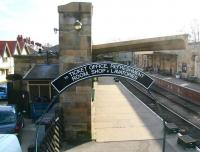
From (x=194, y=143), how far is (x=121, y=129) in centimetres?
387

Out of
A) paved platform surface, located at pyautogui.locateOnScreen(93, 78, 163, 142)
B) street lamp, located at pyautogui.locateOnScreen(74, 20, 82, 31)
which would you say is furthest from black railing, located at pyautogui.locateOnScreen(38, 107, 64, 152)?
street lamp, located at pyautogui.locateOnScreen(74, 20, 82, 31)

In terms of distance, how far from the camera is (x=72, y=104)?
1288cm

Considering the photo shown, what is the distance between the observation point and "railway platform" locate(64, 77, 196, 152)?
12.3 meters

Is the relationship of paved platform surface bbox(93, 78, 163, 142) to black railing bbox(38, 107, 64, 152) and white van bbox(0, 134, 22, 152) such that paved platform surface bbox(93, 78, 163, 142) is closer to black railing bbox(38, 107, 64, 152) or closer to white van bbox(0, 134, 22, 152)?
black railing bbox(38, 107, 64, 152)

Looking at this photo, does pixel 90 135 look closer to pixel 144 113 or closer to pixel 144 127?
pixel 144 127

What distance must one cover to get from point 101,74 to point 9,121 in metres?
5.75

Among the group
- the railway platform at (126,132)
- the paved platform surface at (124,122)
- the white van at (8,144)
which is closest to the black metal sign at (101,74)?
the white van at (8,144)

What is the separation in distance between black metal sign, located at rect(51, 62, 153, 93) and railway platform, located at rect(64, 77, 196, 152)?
3.35 meters

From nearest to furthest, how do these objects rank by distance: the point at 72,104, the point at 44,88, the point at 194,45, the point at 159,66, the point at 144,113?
1. the point at 72,104
2. the point at 44,88
3. the point at 144,113
4. the point at 194,45
5. the point at 159,66

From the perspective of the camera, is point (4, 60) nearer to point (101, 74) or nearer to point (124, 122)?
point (124, 122)

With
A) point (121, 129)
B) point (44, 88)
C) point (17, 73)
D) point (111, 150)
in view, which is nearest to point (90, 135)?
point (111, 150)

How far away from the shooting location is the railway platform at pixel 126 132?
12336mm

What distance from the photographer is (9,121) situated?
1369 cm

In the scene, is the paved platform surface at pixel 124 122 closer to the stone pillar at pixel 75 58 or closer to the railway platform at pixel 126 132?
the railway platform at pixel 126 132
